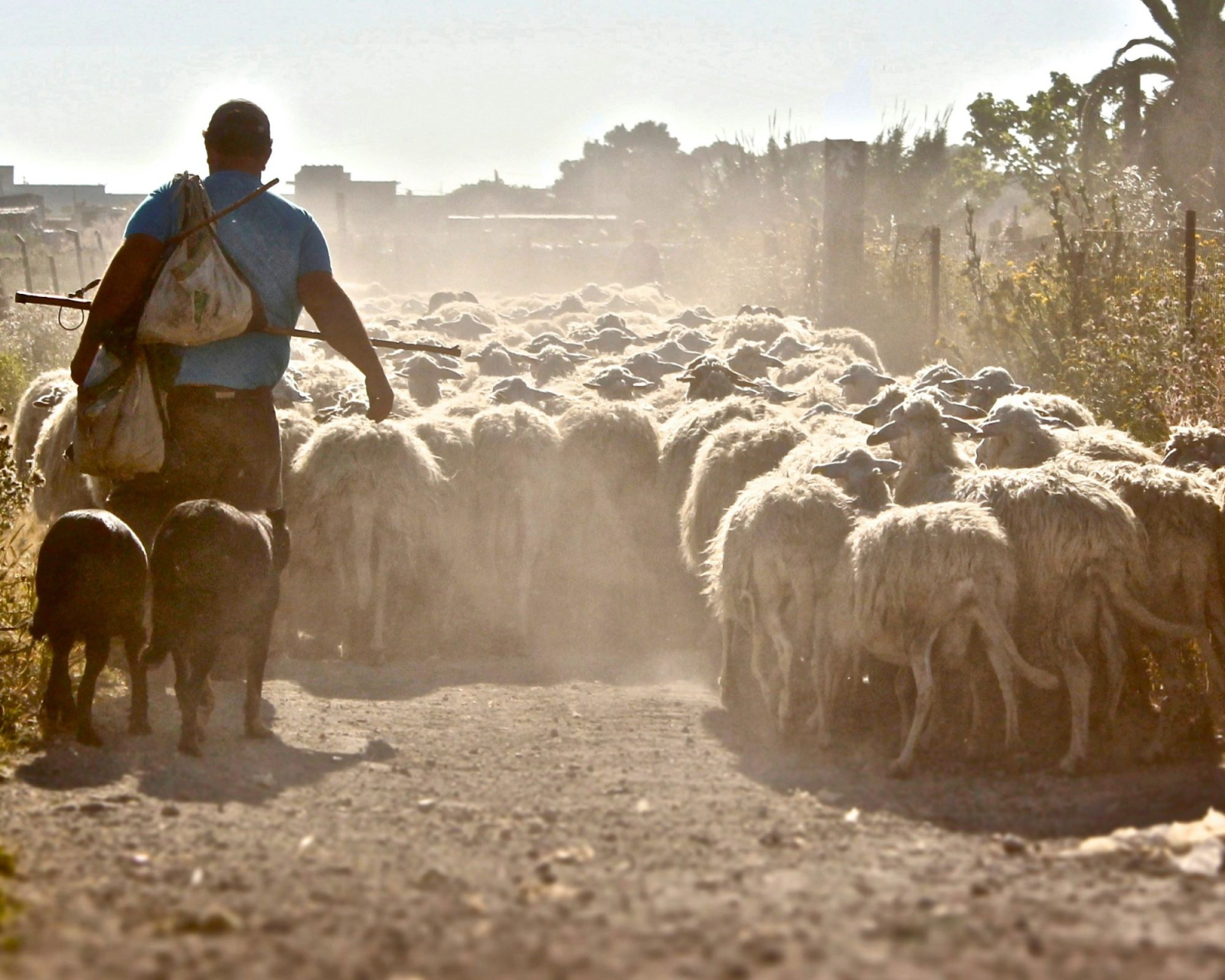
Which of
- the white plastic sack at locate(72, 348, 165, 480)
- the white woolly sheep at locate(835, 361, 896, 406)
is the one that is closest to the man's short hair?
the white plastic sack at locate(72, 348, 165, 480)

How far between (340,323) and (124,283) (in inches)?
32.5

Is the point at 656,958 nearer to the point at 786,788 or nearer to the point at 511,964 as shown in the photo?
the point at 511,964

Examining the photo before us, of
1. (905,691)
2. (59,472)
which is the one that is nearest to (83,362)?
(905,691)

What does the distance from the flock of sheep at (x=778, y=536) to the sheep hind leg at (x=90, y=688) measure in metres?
0.24

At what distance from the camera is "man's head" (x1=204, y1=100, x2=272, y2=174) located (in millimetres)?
5957

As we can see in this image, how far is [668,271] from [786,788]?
39.9 meters

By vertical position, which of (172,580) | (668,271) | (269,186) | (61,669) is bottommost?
(61,669)

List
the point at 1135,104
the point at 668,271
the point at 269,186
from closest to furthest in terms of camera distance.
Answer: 1. the point at 269,186
2. the point at 1135,104
3. the point at 668,271

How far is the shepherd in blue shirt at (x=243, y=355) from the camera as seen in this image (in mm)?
5852

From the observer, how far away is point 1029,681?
6.27 metres

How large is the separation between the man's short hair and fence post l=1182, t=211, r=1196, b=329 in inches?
304

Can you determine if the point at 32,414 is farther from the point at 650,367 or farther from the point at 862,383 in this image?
the point at 862,383

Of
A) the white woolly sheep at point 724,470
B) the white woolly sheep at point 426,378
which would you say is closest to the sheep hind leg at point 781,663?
the white woolly sheep at point 724,470

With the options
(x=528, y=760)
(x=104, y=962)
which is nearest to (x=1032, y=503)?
(x=528, y=760)
